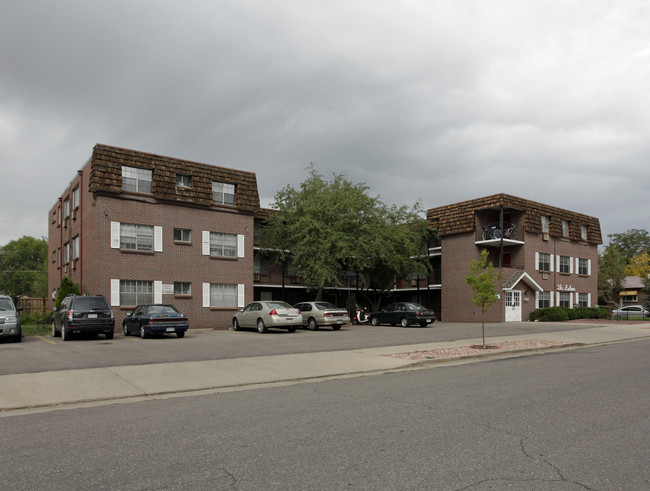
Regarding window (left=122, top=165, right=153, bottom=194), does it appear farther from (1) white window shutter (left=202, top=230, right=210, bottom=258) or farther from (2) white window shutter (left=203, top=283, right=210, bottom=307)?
(2) white window shutter (left=203, top=283, right=210, bottom=307)

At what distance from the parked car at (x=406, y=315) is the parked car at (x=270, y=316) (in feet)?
29.1

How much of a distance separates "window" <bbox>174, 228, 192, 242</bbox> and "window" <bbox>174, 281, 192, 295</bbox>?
2276 millimetres

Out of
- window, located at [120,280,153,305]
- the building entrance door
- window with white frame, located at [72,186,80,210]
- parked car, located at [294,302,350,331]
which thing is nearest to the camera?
parked car, located at [294,302,350,331]

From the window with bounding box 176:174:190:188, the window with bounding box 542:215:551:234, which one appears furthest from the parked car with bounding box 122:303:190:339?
the window with bounding box 542:215:551:234

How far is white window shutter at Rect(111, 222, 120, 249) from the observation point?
26.0 meters

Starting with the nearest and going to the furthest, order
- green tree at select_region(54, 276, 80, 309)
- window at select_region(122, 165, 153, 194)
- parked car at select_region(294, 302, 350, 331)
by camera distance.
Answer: parked car at select_region(294, 302, 350, 331)
window at select_region(122, 165, 153, 194)
green tree at select_region(54, 276, 80, 309)

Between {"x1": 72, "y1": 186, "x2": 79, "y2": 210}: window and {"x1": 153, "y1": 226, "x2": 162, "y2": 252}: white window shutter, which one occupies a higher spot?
{"x1": 72, "y1": 186, "x2": 79, "y2": 210}: window

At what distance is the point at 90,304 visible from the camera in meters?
20.0

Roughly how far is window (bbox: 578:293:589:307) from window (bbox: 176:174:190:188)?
33.9 meters

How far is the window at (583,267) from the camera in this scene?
4548 centimetres

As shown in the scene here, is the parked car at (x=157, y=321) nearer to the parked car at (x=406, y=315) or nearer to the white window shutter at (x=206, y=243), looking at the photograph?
the white window shutter at (x=206, y=243)

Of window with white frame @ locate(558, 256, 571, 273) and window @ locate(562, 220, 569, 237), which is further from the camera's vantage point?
window @ locate(562, 220, 569, 237)

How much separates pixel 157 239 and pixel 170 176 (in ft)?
11.1

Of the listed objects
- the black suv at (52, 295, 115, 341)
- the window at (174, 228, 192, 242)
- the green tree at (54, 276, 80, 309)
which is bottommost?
the black suv at (52, 295, 115, 341)
